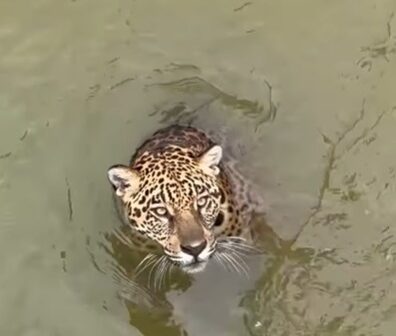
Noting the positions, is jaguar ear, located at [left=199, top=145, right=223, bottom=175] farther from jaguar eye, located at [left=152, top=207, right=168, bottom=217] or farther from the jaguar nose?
the jaguar nose

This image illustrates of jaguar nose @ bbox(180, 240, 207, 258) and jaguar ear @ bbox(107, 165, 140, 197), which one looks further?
jaguar ear @ bbox(107, 165, 140, 197)

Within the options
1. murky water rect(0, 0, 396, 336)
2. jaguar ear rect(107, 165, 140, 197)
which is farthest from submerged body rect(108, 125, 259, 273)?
murky water rect(0, 0, 396, 336)

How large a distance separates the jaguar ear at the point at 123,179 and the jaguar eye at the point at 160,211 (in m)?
0.25

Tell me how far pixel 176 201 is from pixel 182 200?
4cm

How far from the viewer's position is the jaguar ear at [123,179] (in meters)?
8.24

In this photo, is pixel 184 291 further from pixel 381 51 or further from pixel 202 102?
pixel 381 51

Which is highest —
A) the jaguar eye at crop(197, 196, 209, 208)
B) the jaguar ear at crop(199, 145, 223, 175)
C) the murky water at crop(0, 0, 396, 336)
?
the jaguar ear at crop(199, 145, 223, 175)

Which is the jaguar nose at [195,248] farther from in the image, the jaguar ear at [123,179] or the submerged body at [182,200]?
the jaguar ear at [123,179]

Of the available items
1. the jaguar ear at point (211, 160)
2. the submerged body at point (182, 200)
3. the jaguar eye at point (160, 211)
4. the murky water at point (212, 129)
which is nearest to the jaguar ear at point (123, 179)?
the submerged body at point (182, 200)

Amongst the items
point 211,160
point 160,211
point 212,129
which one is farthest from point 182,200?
point 212,129

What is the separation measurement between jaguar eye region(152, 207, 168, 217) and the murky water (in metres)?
0.69

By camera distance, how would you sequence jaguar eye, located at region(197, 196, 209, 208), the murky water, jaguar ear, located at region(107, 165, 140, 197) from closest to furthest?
jaguar eye, located at region(197, 196, 209, 208) < jaguar ear, located at region(107, 165, 140, 197) < the murky water

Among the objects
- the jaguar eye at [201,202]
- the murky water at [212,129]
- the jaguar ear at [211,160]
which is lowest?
the murky water at [212,129]

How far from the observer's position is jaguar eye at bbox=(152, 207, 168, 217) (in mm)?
8102
